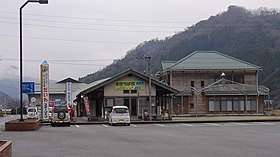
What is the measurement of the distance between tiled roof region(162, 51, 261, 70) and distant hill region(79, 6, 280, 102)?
20425 mm

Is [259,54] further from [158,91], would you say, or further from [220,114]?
[158,91]

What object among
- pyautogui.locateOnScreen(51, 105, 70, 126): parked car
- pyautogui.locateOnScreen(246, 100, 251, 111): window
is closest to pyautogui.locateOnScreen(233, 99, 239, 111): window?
pyautogui.locateOnScreen(246, 100, 251, 111): window

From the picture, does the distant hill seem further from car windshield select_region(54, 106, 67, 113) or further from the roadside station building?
car windshield select_region(54, 106, 67, 113)

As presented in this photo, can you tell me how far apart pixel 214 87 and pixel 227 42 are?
50.0 metres

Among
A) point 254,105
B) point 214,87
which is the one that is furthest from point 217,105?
point 254,105

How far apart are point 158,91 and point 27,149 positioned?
32.4 metres

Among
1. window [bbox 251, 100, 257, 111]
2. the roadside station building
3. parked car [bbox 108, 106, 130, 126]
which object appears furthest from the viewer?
window [bbox 251, 100, 257, 111]

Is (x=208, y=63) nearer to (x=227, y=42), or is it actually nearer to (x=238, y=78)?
(x=238, y=78)

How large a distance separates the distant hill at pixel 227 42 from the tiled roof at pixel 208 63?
20.4 m

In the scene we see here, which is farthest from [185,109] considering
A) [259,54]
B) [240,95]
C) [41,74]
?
[259,54]

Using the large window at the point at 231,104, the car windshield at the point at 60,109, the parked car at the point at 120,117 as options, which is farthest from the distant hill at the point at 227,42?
the parked car at the point at 120,117

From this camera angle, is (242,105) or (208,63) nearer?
(242,105)

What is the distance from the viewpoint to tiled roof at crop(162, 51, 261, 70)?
2463 inches

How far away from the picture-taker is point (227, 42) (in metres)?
106
